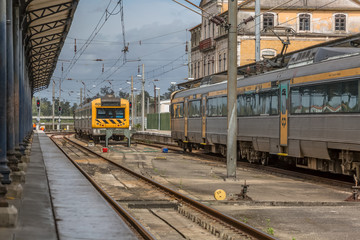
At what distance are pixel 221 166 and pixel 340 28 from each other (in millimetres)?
40530

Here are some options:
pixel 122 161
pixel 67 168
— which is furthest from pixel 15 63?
pixel 122 161

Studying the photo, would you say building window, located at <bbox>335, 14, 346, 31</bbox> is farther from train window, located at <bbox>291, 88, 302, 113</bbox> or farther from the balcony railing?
train window, located at <bbox>291, 88, 302, 113</bbox>

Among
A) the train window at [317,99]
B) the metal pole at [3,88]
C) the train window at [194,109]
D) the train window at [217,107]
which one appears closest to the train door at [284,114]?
the train window at [317,99]

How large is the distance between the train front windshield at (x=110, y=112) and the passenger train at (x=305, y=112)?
17.5 m

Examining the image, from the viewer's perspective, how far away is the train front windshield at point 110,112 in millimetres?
42844

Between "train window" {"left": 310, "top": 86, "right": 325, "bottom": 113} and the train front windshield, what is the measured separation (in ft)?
87.4

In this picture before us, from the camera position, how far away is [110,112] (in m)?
43.0

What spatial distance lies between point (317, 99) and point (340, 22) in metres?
45.7

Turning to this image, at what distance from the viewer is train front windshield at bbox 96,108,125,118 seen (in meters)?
42.8

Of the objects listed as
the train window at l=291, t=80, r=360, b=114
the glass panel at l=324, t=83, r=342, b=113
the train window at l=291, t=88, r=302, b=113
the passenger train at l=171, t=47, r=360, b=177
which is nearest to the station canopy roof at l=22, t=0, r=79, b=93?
the passenger train at l=171, t=47, r=360, b=177

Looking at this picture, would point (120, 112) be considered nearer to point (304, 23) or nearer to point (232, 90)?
point (232, 90)

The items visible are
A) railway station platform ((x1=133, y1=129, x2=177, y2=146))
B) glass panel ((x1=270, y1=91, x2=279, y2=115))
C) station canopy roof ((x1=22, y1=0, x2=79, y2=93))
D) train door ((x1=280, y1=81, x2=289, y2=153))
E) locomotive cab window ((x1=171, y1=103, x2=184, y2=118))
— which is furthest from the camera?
railway station platform ((x1=133, y1=129, x2=177, y2=146))

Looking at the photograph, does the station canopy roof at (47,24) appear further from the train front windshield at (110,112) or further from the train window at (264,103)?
the train window at (264,103)

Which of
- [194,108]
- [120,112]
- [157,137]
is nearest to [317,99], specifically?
[194,108]
